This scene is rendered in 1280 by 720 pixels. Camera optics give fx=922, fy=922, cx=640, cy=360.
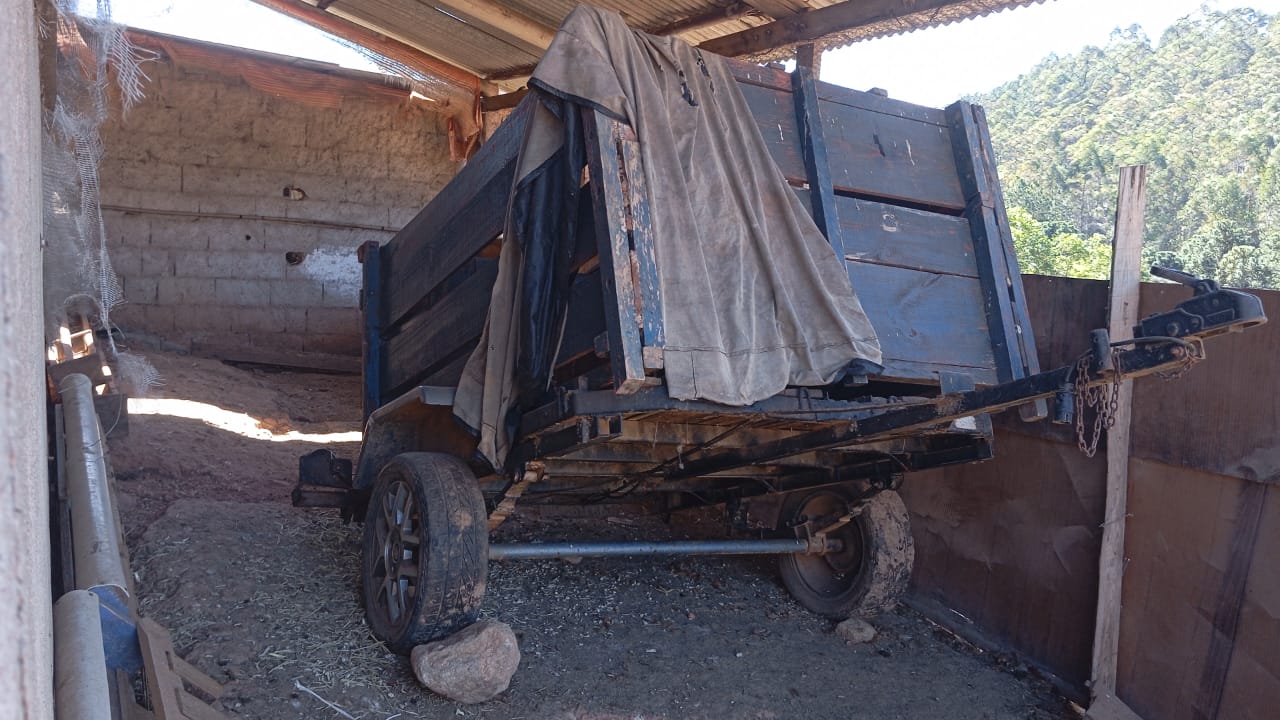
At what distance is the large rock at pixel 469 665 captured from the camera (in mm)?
3436

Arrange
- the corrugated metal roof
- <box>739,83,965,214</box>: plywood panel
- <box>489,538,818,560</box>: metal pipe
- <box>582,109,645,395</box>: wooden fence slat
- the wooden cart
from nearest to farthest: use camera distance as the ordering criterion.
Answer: <box>582,109,645,395</box>: wooden fence slat < the wooden cart < <box>739,83,965,214</box>: plywood panel < <box>489,538,818,560</box>: metal pipe < the corrugated metal roof

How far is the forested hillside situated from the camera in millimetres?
20984

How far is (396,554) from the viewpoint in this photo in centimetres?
389

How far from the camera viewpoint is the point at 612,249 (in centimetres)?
287

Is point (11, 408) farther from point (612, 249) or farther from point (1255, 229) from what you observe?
point (1255, 229)

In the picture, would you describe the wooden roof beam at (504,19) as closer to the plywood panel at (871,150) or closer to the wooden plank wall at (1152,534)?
the plywood panel at (871,150)

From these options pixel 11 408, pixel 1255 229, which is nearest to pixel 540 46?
pixel 11 408

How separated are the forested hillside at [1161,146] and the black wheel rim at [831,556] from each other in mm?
14041

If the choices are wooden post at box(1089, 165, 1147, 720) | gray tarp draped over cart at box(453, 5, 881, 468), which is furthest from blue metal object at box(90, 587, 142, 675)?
wooden post at box(1089, 165, 1147, 720)

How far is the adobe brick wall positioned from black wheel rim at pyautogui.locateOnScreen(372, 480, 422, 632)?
706 centimetres

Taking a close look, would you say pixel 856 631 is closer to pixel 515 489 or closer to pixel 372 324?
pixel 515 489

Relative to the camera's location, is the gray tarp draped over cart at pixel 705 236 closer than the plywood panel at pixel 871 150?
Yes

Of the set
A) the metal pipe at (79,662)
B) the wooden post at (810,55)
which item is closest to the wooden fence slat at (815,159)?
the metal pipe at (79,662)

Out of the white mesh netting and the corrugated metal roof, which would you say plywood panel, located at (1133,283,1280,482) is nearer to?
the corrugated metal roof
